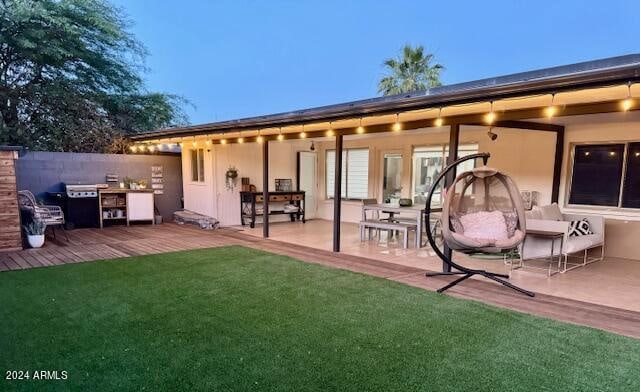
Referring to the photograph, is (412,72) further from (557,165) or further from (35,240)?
(35,240)

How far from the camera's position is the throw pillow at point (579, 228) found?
5.54 meters

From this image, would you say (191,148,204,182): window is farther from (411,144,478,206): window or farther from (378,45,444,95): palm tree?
(378,45,444,95): palm tree

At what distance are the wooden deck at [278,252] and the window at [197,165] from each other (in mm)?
1311

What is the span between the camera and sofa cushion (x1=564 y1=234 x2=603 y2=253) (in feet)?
17.4

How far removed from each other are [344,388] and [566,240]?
14.3 feet

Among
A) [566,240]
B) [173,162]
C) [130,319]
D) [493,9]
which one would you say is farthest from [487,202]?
→ [493,9]

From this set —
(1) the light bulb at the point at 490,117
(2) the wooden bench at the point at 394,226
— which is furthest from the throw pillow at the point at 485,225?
(2) the wooden bench at the point at 394,226

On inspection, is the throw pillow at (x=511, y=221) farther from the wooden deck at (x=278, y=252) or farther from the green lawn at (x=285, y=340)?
the green lawn at (x=285, y=340)

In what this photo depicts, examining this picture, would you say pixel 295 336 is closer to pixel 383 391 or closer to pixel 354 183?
pixel 383 391

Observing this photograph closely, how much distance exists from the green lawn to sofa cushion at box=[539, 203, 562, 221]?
2965mm

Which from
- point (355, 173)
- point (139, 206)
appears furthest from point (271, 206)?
point (139, 206)

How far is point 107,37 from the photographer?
12289 mm

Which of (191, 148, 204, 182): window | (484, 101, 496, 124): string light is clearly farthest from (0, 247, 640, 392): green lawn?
(191, 148, 204, 182): window

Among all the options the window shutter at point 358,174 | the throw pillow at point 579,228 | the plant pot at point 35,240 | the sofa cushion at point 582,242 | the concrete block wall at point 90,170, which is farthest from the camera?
the window shutter at point 358,174
